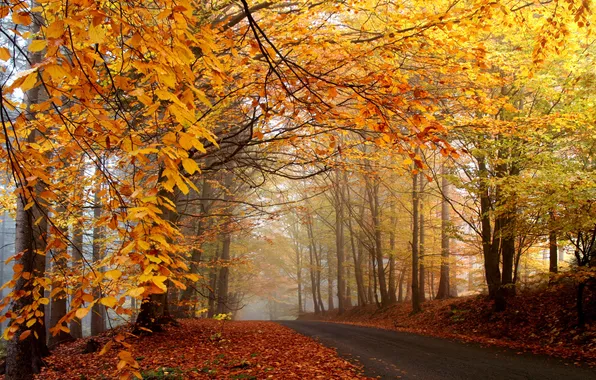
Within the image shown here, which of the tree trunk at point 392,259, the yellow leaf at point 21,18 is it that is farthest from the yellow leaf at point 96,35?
the tree trunk at point 392,259

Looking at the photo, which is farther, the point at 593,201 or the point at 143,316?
the point at 143,316

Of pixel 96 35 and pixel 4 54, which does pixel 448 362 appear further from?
pixel 4 54

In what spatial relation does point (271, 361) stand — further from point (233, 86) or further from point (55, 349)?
point (55, 349)

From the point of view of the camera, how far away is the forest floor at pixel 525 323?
7277mm

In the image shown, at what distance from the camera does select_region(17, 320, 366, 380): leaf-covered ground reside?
571 cm

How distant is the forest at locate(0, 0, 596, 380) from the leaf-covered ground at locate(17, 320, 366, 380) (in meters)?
0.07

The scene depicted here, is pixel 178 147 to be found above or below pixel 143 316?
above

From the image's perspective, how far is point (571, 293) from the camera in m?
9.11

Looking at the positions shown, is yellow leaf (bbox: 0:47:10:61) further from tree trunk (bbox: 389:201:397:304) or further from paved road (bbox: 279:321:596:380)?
tree trunk (bbox: 389:201:397:304)

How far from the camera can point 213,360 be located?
6.79 meters

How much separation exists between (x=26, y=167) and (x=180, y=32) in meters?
1.37

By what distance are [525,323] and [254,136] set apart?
836cm

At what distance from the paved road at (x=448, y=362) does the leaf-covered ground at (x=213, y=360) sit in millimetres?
537

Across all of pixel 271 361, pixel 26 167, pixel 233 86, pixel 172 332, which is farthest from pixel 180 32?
pixel 172 332
